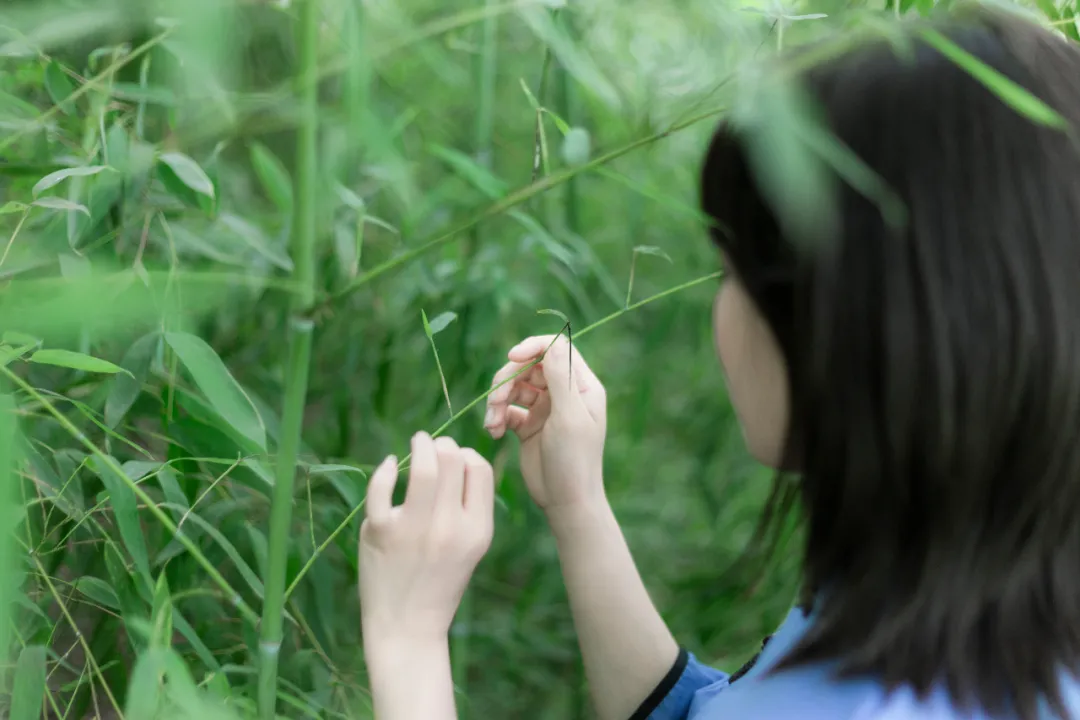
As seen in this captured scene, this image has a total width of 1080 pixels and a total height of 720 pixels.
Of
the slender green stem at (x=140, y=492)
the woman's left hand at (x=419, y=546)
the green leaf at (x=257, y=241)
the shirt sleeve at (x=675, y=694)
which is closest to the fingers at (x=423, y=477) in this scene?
the woman's left hand at (x=419, y=546)

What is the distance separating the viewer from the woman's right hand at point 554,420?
30.4 inches

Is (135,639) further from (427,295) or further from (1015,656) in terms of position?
(1015,656)

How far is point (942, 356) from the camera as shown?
0.53 metres

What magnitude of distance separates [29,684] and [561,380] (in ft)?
1.37

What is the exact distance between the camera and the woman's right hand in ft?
2.53

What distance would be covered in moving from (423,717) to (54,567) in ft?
1.25

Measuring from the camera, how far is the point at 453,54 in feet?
4.09

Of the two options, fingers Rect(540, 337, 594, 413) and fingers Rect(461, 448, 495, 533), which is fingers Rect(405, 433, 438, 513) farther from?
fingers Rect(540, 337, 594, 413)

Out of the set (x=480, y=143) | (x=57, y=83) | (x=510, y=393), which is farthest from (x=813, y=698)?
(x=57, y=83)

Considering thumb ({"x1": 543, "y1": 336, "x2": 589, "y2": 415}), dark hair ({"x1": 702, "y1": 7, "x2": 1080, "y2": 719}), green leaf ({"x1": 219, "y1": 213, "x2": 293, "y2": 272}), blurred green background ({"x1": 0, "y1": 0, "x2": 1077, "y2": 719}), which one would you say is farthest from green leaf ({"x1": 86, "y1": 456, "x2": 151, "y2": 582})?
dark hair ({"x1": 702, "y1": 7, "x2": 1080, "y2": 719})

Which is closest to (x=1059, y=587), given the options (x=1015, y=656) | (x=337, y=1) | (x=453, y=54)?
(x=1015, y=656)

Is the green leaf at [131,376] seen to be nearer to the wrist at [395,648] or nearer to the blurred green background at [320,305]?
the blurred green background at [320,305]

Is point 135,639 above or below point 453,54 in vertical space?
below

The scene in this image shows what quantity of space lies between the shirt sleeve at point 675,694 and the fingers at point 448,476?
0.33m
